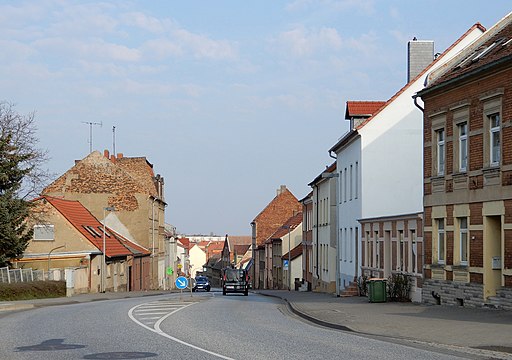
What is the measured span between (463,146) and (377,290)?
6.82 m

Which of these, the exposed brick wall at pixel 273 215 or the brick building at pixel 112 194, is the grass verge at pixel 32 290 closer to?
the brick building at pixel 112 194

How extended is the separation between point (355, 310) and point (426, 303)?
369 cm

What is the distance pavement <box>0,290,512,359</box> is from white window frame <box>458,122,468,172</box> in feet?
15.0

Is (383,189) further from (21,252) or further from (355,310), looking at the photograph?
(21,252)

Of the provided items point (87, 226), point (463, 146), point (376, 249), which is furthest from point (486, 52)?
point (87, 226)

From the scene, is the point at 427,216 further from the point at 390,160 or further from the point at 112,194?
the point at 112,194

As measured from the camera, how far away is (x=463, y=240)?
2680cm

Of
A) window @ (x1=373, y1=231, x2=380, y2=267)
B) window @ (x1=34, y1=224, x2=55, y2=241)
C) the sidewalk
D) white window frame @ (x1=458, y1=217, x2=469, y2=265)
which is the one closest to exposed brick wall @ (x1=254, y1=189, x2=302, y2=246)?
window @ (x1=34, y1=224, x2=55, y2=241)

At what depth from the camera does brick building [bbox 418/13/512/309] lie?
78.4 feet

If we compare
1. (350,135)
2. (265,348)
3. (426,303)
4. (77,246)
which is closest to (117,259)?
(77,246)

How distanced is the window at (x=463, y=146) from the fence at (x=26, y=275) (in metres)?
24.7

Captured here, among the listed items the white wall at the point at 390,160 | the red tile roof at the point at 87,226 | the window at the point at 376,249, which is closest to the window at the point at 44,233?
the red tile roof at the point at 87,226

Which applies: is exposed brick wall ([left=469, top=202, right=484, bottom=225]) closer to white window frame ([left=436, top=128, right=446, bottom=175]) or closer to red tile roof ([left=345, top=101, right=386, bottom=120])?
white window frame ([left=436, top=128, right=446, bottom=175])

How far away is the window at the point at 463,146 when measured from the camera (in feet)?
87.0
